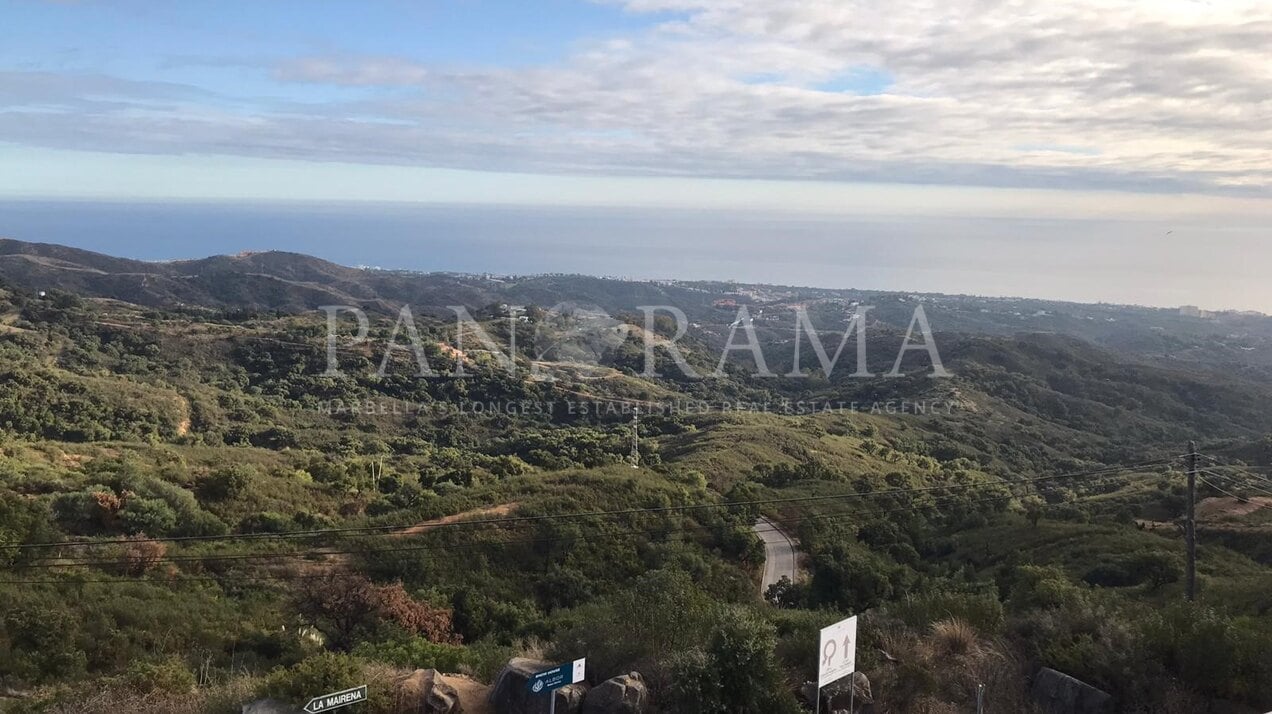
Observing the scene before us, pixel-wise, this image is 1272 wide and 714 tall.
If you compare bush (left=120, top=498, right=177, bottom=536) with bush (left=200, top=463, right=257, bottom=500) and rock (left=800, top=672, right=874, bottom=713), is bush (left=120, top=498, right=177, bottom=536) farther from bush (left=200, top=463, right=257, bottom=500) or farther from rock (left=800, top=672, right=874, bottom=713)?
rock (left=800, top=672, right=874, bottom=713)

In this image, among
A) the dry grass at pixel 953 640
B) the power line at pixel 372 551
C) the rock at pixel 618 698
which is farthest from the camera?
the power line at pixel 372 551

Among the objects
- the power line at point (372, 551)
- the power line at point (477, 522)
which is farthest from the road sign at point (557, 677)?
the power line at point (372, 551)

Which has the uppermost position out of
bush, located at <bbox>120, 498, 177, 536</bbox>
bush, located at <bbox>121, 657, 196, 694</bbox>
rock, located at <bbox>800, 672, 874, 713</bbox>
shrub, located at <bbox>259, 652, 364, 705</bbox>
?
shrub, located at <bbox>259, 652, 364, 705</bbox>

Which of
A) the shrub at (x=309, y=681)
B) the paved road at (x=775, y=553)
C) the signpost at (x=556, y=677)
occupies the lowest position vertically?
the paved road at (x=775, y=553)

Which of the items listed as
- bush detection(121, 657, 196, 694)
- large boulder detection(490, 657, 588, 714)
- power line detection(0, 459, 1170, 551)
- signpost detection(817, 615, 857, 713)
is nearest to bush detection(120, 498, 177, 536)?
power line detection(0, 459, 1170, 551)

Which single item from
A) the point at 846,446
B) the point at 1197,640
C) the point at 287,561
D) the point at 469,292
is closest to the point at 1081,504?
the point at 846,446

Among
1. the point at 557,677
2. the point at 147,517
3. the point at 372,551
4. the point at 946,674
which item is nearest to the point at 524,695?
the point at 557,677

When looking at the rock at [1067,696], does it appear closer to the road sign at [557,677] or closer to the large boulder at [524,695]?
the large boulder at [524,695]

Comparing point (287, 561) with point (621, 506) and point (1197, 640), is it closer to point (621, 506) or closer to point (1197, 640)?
point (621, 506)
